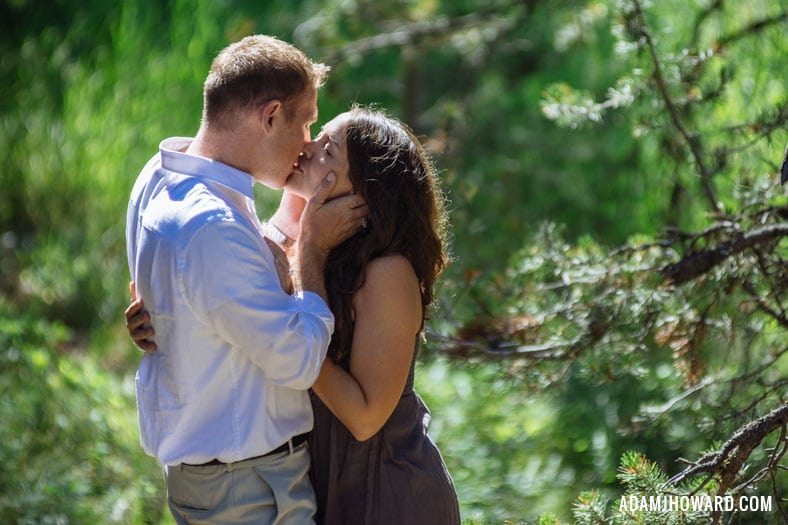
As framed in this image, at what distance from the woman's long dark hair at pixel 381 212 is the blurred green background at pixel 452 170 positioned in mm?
753

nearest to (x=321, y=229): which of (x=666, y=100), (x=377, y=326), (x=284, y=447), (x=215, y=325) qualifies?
(x=377, y=326)

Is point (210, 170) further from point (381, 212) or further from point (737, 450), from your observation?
point (737, 450)

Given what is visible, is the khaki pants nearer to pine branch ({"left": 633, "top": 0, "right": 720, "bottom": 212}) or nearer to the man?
the man

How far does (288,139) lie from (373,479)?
0.87 meters

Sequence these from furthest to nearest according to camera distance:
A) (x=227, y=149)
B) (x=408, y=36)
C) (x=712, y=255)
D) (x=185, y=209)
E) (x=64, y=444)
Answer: (x=408, y=36) → (x=64, y=444) → (x=712, y=255) → (x=227, y=149) → (x=185, y=209)

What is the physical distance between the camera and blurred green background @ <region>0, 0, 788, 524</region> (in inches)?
149

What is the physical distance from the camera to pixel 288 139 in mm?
2188

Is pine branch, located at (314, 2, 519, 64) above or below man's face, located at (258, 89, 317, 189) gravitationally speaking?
above

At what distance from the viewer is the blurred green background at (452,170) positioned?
3779mm

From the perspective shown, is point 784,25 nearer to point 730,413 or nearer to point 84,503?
point 730,413

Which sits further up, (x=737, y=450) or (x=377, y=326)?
(x=377, y=326)

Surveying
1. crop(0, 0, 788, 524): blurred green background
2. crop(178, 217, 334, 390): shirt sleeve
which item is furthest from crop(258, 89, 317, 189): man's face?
crop(0, 0, 788, 524): blurred green background

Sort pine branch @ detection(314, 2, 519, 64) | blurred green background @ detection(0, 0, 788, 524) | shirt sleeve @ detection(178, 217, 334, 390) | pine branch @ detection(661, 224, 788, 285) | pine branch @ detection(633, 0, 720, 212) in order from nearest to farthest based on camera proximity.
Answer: shirt sleeve @ detection(178, 217, 334, 390) < pine branch @ detection(661, 224, 788, 285) < pine branch @ detection(633, 0, 720, 212) < blurred green background @ detection(0, 0, 788, 524) < pine branch @ detection(314, 2, 519, 64)

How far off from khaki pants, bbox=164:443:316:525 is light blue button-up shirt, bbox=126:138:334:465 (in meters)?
0.06
